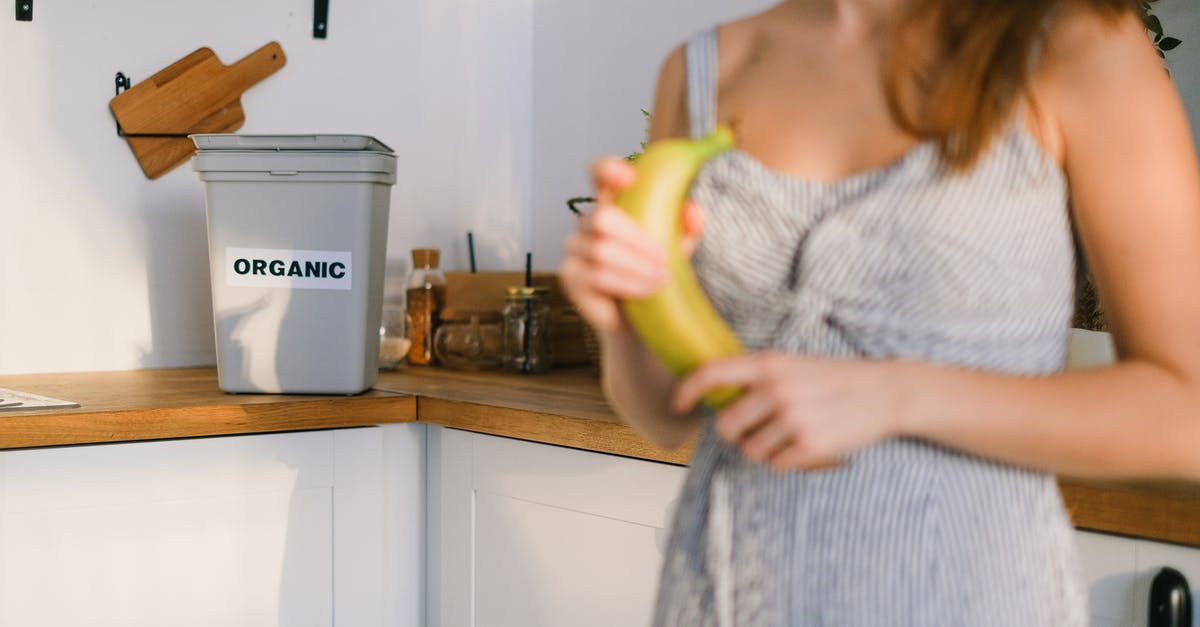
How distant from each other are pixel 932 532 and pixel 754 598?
Answer: 90 mm

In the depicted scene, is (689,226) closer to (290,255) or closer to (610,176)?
(610,176)

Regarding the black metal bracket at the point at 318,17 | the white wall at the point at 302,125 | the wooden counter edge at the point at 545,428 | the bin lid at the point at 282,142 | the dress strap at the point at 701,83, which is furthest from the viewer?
the black metal bracket at the point at 318,17

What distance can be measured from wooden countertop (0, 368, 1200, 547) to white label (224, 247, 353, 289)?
16cm

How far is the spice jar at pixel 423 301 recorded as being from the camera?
6.53ft

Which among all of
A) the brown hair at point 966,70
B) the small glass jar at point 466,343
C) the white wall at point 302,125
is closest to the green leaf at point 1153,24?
the white wall at point 302,125

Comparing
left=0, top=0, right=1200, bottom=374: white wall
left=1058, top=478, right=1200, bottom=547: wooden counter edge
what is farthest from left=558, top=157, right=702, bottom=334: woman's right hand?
left=0, top=0, right=1200, bottom=374: white wall

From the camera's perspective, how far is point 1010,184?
53 cm

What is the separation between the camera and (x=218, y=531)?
1452 millimetres

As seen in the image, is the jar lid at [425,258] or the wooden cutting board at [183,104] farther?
the jar lid at [425,258]

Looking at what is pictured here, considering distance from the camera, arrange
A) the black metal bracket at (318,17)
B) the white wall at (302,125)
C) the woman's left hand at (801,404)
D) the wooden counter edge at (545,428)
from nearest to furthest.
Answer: the woman's left hand at (801,404) < the wooden counter edge at (545,428) < the white wall at (302,125) < the black metal bracket at (318,17)

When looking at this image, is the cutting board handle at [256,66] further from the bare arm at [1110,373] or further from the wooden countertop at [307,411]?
the bare arm at [1110,373]

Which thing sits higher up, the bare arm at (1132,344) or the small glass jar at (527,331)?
the bare arm at (1132,344)

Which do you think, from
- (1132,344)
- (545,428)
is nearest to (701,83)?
(1132,344)

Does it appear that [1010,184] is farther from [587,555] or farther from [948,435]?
[587,555]
